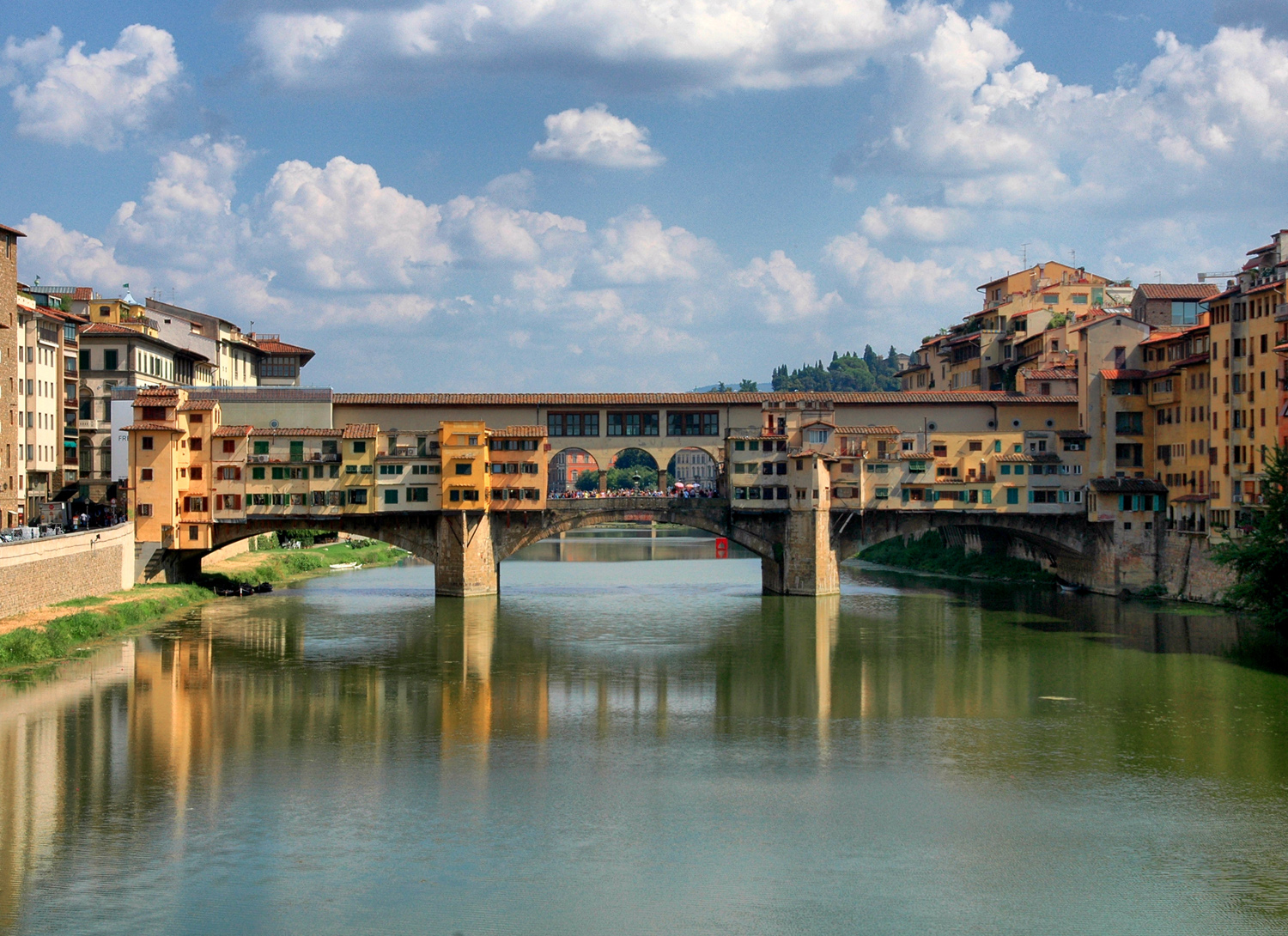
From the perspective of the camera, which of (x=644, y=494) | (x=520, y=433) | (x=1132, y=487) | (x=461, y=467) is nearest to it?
(x=461, y=467)

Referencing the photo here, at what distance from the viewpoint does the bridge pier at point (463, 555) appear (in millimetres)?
60094

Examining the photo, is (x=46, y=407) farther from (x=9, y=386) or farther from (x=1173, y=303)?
(x=1173, y=303)

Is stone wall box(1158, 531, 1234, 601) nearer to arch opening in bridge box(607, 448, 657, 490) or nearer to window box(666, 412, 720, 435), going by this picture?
window box(666, 412, 720, 435)

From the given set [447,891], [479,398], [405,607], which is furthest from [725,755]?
[479,398]

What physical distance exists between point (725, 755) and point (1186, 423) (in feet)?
116

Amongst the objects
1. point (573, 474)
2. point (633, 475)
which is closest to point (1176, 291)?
point (633, 475)

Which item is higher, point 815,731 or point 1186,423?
point 1186,423

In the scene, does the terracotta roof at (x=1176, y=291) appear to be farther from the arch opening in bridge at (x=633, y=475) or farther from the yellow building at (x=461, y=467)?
the arch opening in bridge at (x=633, y=475)

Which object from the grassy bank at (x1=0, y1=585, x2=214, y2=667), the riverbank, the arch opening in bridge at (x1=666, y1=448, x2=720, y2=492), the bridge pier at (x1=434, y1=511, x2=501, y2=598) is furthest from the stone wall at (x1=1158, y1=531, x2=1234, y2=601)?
the arch opening in bridge at (x1=666, y1=448, x2=720, y2=492)

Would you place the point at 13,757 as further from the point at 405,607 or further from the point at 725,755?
the point at 405,607

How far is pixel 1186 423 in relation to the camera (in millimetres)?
58969

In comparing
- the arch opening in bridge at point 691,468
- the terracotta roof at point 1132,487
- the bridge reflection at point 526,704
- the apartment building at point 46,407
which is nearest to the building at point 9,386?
the apartment building at point 46,407

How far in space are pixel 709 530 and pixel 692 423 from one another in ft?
20.8

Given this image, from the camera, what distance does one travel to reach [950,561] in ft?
250
